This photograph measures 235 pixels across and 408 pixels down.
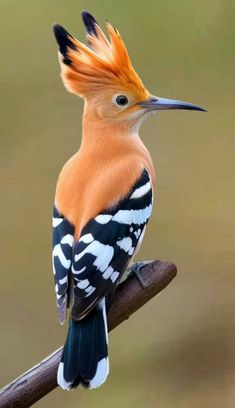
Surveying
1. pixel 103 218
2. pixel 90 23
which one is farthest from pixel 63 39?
pixel 103 218

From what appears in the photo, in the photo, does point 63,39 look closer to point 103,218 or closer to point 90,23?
point 90,23

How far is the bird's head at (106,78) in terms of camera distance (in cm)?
148

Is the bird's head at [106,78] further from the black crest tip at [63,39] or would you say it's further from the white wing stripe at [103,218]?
the white wing stripe at [103,218]

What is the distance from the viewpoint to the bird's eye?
1554 millimetres

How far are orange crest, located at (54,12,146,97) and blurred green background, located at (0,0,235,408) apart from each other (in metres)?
1.41

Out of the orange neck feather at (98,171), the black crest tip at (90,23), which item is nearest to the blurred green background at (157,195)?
the orange neck feather at (98,171)

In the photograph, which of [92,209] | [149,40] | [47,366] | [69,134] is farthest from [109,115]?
[149,40]

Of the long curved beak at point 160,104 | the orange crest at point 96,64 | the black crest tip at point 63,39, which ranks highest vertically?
the black crest tip at point 63,39

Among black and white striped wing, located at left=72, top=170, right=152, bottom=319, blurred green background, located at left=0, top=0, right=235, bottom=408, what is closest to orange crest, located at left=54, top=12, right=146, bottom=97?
black and white striped wing, located at left=72, top=170, right=152, bottom=319

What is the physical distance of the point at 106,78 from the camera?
1.52 metres

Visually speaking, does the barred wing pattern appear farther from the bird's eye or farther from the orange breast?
the bird's eye

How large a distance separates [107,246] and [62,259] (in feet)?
0.24

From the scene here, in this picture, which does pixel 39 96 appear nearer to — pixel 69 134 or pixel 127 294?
pixel 69 134

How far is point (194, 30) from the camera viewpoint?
11.3 ft
